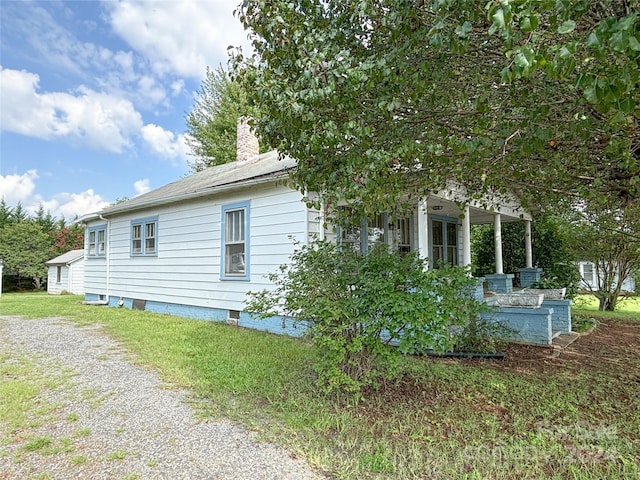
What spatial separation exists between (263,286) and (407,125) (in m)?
5.00

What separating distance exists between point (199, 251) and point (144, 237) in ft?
9.87

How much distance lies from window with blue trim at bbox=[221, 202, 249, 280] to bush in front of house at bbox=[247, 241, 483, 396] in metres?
4.31

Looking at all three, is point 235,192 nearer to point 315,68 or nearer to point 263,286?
point 263,286

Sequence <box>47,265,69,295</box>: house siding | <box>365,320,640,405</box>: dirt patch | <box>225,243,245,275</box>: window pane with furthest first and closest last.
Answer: <box>47,265,69,295</box>: house siding, <box>225,243,245,275</box>: window pane, <box>365,320,640,405</box>: dirt patch

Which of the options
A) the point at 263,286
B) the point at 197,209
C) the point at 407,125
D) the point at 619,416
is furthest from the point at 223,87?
the point at 619,416

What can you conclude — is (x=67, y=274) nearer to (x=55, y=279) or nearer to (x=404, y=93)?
(x=55, y=279)

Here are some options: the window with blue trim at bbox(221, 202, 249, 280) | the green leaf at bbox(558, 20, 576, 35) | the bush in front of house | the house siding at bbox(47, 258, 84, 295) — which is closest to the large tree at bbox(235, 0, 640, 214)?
the green leaf at bbox(558, 20, 576, 35)

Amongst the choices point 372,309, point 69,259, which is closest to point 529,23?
point 372,309

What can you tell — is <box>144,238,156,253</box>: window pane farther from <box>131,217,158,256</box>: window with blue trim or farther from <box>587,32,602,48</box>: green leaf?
<box>587,32,602,48</box>: green leaf

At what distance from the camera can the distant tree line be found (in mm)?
23216

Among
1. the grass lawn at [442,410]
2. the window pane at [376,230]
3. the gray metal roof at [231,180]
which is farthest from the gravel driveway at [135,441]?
the window pane at [376,230]

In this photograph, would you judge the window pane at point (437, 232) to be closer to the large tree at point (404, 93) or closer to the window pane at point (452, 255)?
the window pane at point (452, 255)

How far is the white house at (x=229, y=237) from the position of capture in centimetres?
756

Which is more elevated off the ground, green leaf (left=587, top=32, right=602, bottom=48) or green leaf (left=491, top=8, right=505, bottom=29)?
green leaf (left=491, top=8, right=505, bottom=29)
